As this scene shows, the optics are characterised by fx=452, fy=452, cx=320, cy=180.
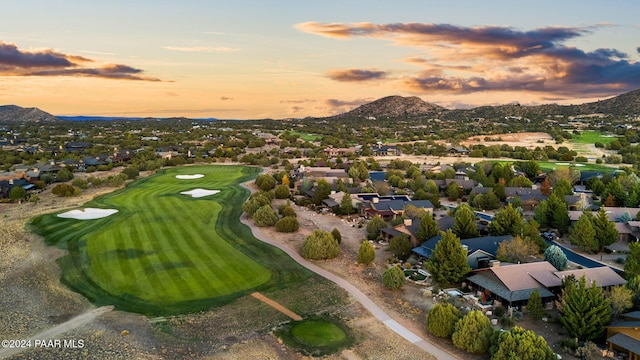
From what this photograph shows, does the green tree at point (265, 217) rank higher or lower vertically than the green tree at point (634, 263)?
lower

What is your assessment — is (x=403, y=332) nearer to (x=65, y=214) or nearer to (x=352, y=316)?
(x=352, y=316)

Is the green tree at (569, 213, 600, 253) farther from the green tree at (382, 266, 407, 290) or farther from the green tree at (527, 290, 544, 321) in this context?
the green tree at (382, 266, 407, 290)

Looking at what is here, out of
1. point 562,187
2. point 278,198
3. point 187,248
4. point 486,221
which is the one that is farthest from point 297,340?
point 562,187

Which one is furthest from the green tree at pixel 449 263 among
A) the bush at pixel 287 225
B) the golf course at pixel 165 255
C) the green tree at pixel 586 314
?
the bush at pixel 287 225

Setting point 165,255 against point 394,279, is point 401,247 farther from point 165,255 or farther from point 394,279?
point 165,255

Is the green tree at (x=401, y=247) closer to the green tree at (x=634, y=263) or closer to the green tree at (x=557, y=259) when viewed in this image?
the green tree at (x=557, y=259)

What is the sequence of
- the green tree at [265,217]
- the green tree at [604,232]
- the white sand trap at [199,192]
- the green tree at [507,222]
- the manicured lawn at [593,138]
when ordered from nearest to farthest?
1. the green tree at [604,232]
2. the green tree at [507,222]
3. the green tree at [265,217]
4. the white sand trap at [199,192]
5. the manicured lawn at [593,138]

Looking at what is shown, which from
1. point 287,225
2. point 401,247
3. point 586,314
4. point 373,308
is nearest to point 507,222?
point 401,247
